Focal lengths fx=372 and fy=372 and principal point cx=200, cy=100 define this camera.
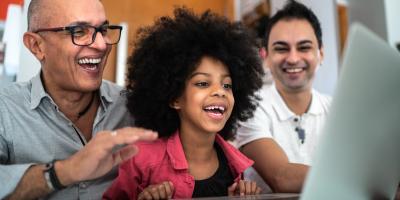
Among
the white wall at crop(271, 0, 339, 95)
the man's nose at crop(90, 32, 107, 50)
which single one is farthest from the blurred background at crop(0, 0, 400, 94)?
the man's nose at crop(90, 32, 107, 50)

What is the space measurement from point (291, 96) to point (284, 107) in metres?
0.10

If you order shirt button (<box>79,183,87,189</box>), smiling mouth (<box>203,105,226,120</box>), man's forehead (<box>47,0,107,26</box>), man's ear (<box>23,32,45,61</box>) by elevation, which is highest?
man's forehead (<box>47,0,107,26</box>)

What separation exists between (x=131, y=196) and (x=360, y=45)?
752mm

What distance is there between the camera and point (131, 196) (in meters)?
1.03

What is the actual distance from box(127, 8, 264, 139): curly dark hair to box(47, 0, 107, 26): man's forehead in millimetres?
162

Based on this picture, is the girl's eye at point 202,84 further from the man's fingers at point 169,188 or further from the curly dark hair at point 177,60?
the man's fingers at point 169,188

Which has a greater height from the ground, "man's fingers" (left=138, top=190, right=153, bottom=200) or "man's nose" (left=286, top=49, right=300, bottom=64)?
"man's nose" (left=286, top=49, right=300, bottom=64)

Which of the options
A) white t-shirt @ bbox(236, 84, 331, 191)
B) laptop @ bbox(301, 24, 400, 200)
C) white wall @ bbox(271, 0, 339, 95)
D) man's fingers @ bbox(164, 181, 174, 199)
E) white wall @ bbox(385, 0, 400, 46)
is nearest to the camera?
laptop @ bbox(301, 24, 400, 200)

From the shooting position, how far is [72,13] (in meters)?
1.18

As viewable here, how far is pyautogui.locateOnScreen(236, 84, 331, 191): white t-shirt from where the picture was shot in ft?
4.95

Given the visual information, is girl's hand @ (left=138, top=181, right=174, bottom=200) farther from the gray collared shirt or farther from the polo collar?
the gray collared shirt

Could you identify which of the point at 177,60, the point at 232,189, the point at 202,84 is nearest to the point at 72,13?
the point at 177,60

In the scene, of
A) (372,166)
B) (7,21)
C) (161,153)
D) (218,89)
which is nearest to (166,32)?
(218,89)

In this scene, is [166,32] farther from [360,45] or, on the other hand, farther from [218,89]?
[360,45]
